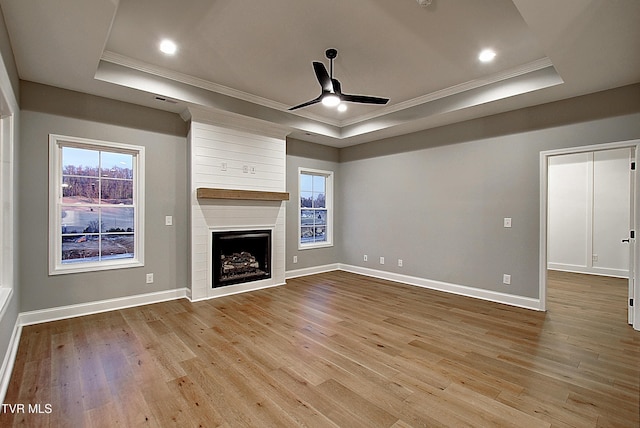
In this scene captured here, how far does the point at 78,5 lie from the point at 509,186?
5.05 metres

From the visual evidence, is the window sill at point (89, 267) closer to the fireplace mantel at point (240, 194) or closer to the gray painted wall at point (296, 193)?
the fireplace mantel at point (240, 194)

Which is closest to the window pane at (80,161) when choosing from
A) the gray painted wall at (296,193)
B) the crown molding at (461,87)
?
the gray painted wall at (296,193)

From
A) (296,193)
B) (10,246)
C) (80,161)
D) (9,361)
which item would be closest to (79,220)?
(80,161)

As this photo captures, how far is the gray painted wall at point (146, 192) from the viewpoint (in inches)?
137

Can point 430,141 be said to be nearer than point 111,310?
No

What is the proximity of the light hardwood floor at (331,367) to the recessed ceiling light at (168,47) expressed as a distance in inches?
119

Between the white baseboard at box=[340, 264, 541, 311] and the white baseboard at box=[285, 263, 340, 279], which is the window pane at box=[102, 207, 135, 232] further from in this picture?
the white baseboard at box=[340, 264, 541, 311]

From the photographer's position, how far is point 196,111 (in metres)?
4.36

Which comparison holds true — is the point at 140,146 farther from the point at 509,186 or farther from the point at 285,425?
the point at 509,186

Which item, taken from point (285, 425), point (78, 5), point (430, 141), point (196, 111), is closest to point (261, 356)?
point (285, 425)

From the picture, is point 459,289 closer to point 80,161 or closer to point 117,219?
point 117,219

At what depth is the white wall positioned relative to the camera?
6113 millimetres

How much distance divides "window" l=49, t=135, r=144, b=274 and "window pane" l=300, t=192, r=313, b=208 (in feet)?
9.55

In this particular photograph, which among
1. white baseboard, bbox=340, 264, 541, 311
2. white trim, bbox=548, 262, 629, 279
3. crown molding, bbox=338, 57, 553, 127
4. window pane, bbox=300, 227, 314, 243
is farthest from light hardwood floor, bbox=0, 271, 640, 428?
crown molding, bbox=338, 57, 553, 127
